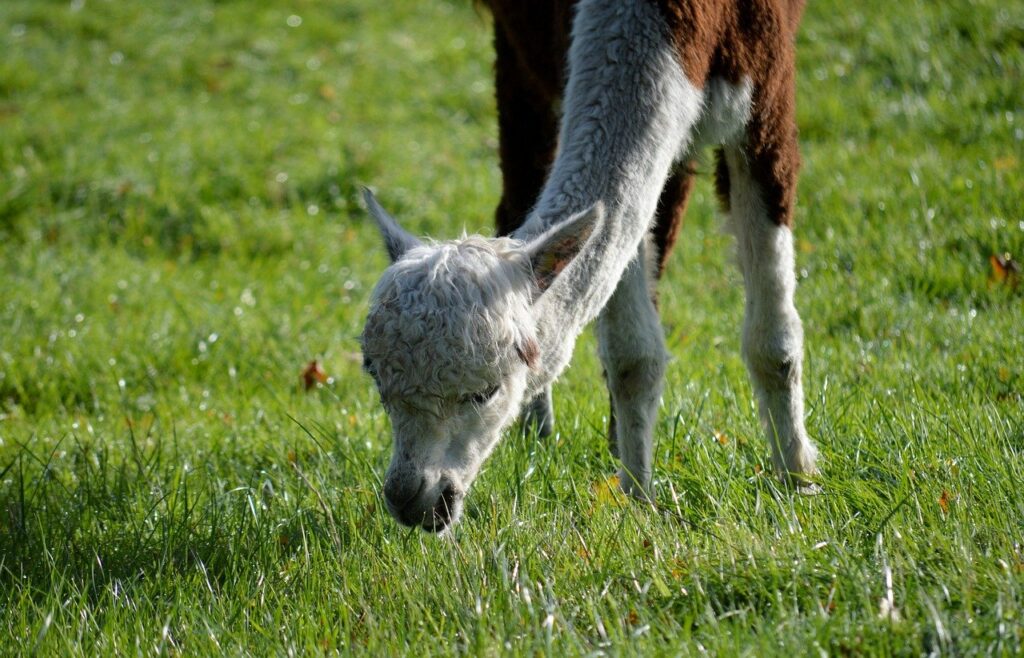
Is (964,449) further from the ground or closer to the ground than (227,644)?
further from the ground

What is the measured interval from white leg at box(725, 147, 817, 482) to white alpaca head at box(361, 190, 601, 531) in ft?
3.49

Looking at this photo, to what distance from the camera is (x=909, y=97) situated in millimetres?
8023

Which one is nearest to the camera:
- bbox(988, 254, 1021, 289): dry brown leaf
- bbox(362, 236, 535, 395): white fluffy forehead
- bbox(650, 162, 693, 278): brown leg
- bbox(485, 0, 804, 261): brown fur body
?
bbox(362, 236, 535, 395): white fluffy forehead

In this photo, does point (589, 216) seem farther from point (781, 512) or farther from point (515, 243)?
point (781, 512)

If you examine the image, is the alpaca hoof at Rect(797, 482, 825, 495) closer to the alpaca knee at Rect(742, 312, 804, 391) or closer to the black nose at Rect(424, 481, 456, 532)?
the alpaca knee at Rect(742, 312, 804, 391)

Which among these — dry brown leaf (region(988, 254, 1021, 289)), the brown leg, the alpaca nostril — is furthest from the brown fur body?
dry brown leaf (region(988, 254, 1021, 289))

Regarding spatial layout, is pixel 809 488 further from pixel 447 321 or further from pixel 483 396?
pixel 447 321

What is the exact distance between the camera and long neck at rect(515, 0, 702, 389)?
323 centimetres

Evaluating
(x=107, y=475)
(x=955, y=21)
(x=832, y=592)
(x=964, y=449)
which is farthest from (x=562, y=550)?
(x=955, y=21)

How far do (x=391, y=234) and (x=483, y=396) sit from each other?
57 centimetres

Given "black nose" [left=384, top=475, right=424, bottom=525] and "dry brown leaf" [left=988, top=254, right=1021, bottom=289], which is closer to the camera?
"black nose" [left=384, top=475, right=424, bottom=525]

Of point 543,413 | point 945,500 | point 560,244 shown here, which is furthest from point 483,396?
point 543,413

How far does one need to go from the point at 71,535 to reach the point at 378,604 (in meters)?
1.24

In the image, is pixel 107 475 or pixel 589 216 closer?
pixel 589 216
